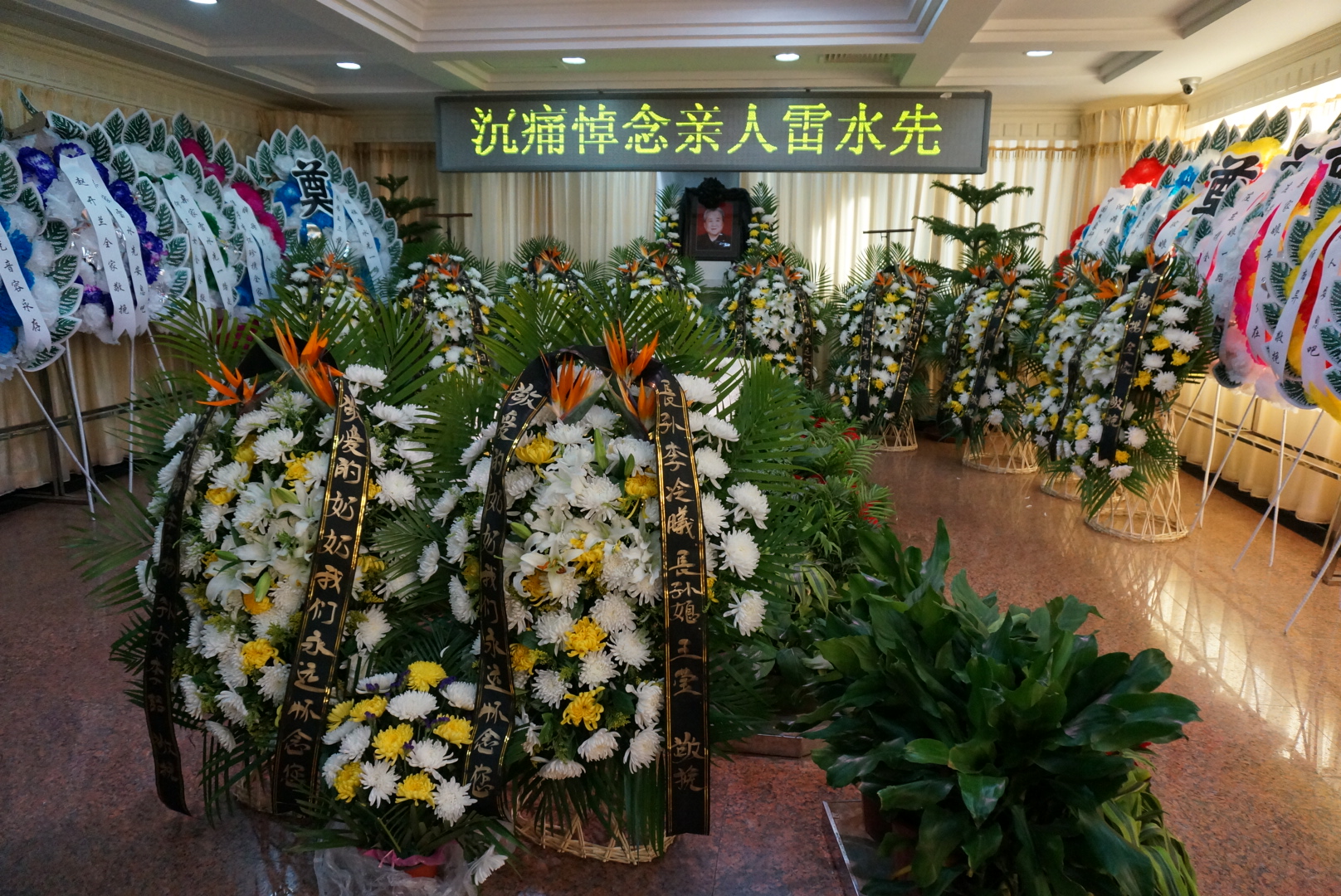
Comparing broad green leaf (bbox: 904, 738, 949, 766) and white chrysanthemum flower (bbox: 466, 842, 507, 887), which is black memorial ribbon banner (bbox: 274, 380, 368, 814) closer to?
white chrysanthemum flower (bbox: 466, 842, 507, 887)

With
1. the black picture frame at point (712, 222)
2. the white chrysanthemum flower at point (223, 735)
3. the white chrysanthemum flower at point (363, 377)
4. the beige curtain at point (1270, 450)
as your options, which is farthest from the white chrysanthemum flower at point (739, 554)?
the black picture frame at point (712, 222)

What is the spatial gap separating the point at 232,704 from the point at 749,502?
87 centimetres

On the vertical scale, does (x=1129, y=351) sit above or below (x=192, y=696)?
above

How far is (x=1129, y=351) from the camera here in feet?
11.7

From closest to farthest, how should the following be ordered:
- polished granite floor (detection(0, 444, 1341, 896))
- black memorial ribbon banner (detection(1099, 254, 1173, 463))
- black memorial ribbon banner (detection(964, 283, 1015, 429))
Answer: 1. polished granite floor (detection(0, 444, 1341, 896))
2. black memorial ribbon banner (detection(1099, 254, 1173, 463))
3. black memorial ribbon banner (detection(964, 283, 1015, 429))

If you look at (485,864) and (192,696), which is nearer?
(485,864)

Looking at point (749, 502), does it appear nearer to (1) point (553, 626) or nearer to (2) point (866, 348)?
(1) point (553, 626)

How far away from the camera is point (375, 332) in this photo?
163 centimetres

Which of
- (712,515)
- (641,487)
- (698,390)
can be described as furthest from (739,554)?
(698,390)

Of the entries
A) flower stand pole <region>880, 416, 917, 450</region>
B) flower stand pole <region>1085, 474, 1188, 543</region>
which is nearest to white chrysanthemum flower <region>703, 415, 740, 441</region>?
flower stand pole <region>1085, 474, 1188, 543</region>

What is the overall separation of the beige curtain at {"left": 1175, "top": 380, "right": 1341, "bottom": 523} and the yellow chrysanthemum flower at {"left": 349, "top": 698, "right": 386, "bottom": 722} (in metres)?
3.54

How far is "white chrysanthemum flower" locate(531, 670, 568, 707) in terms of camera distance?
120cm

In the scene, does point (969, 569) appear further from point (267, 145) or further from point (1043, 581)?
point (267, 145)

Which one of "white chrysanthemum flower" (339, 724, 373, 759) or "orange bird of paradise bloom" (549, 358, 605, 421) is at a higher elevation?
"orange bird of paradise bloom" (549, 358, 605, 421)
